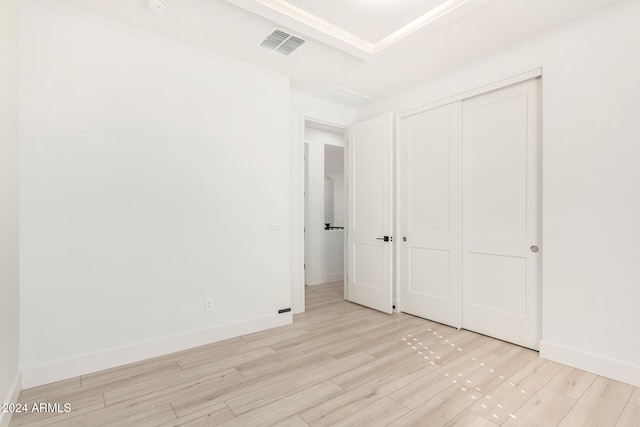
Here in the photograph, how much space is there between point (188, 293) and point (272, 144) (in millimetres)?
1782

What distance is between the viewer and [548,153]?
2.57 meters

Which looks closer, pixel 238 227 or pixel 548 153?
pixel 548 153

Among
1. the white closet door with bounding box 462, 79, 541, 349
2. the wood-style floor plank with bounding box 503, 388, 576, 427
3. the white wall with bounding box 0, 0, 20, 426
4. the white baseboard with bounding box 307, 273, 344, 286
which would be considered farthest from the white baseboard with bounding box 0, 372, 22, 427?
the white baseboard with bounding box 307, 273, 344, 286

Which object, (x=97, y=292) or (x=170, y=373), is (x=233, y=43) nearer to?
(x=97, y=292)

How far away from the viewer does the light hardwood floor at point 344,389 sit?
181 cm

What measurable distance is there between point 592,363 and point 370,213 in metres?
2.51

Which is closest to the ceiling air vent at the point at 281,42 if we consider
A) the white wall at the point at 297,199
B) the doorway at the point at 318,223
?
the white wall at the point at 297,199

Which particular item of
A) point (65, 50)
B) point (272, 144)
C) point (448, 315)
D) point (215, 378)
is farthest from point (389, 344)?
point (65, 50)

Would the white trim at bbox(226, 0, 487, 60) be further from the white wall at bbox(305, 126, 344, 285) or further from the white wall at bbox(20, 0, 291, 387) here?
the white wall at bbox(305, 126, 344, 285)

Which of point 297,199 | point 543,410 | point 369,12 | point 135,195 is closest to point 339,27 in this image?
point 369,12

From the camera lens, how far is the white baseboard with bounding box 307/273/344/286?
5476mm

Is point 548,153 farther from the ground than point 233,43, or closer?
closer

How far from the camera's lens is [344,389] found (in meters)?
2.11

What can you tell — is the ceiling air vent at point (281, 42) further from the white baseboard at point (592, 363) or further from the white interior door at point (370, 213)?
the white baseboard at point (592, 363)
